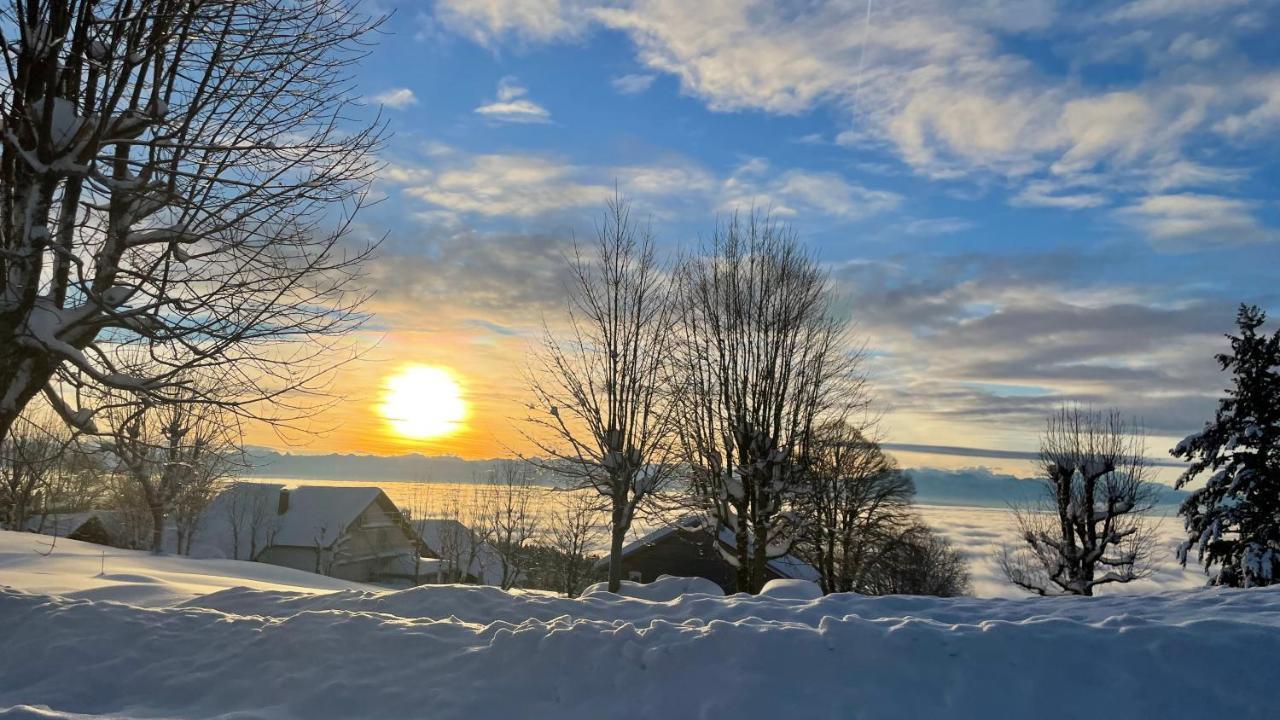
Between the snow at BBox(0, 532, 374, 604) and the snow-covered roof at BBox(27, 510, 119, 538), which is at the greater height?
the snow at BBox(0, 532, 374, 604)

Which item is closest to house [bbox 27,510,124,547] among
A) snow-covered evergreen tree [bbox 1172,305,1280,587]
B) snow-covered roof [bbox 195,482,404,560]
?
snow-covered roof [bbox 195,482,404,560]

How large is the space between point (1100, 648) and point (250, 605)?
8087mm

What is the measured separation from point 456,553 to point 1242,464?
43438 millimetres

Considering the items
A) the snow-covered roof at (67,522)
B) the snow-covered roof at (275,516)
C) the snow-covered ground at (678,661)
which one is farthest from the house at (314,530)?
the snow-covered ground at (678,661)

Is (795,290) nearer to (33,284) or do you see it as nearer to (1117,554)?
(33,284)

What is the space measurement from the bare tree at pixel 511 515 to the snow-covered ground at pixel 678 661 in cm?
4162

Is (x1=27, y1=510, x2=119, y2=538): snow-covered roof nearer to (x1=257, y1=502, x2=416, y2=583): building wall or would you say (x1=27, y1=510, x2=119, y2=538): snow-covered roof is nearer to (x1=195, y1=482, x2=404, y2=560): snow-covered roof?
(x1=195, y1=482, x2=404, y2=560): snow-covered roof

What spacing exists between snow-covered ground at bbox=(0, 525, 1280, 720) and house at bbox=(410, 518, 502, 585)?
43705 mm

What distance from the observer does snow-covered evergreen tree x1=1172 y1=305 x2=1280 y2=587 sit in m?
20.6

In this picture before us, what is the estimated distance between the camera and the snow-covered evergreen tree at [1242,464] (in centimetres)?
2059

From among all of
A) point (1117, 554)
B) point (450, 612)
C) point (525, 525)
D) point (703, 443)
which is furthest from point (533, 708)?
point (525, 525)

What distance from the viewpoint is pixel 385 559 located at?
51.3 metres

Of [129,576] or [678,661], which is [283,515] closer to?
[129,576]

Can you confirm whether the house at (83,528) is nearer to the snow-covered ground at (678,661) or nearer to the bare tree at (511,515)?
the bare tree at (511,515)
